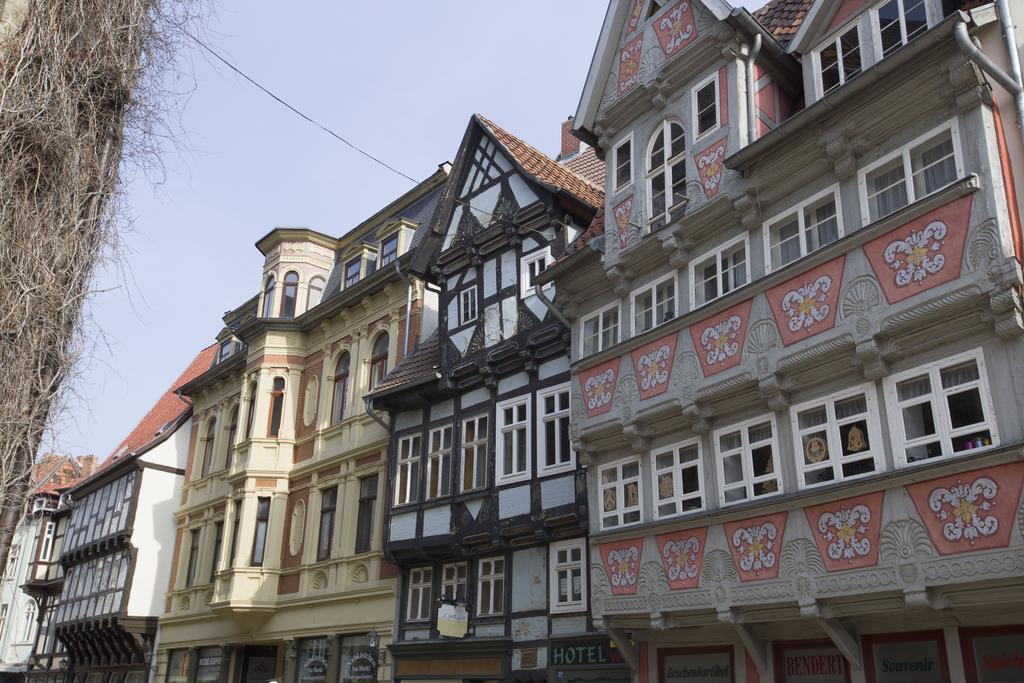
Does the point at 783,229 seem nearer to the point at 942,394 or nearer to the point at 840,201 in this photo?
the point at 840,201

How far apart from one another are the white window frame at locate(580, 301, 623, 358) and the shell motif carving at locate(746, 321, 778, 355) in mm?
3177

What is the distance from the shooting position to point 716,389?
13180 mm

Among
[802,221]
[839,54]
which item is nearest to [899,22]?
[839,54]

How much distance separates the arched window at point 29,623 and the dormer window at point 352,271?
27.6m

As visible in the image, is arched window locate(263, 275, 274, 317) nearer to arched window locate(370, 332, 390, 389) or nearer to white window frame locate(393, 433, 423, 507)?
arched window locate(370, 332, 390, 389)

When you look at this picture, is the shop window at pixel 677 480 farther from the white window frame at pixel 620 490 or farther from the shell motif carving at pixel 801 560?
the shell motif carving at pixel 801 560

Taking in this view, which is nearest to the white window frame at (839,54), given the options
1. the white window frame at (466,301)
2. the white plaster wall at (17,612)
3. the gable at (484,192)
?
the gable at (484,192)

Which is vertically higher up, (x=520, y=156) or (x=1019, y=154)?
(x=520, y=156)

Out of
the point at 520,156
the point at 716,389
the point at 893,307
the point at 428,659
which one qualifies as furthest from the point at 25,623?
the point at 893,307

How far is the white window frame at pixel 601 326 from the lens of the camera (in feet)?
52.2

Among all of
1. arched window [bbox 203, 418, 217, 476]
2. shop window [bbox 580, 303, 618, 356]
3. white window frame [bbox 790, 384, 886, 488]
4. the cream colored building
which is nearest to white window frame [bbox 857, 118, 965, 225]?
white window frame [bbox 790, 384, 886, 488]

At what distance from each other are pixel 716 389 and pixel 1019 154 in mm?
4756

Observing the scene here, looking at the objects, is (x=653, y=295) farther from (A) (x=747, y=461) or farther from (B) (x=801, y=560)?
(B) (x=801, y=560)

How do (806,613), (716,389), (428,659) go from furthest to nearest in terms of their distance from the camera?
1. (428,659)
2. (716,389)
3. (806,613)
